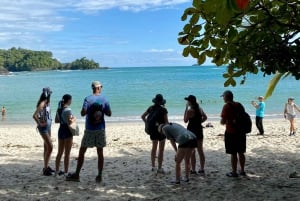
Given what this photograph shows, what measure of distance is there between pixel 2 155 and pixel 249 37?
844cm

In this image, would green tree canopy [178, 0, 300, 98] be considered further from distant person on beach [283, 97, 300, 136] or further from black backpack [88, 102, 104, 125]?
distant person on beach [283, 97, 300, 136]

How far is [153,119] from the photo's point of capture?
7.56 m

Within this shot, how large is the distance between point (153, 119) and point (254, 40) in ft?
11.8

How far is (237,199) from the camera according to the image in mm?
6203

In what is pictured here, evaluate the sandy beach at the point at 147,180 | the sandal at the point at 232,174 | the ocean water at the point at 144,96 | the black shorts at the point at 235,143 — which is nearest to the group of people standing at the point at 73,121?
the sandy beach at the point at 147,180

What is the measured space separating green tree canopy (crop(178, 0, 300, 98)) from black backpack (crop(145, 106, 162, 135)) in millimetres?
2948

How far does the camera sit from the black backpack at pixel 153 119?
7.52 meters

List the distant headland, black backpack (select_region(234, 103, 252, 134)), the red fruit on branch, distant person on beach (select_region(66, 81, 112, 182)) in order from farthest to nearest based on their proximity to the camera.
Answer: the distant headland, black backpack (select_region(234, 103, 252, 134)), distant person on beach (select_region(66, 81, 112, 182)), the red fruit on branch

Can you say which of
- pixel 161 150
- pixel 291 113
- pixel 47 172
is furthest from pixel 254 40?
pixel 291 113

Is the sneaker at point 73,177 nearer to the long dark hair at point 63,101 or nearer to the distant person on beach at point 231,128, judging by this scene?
the long dark hair at point 63,101

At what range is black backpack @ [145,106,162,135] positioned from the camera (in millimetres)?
7516

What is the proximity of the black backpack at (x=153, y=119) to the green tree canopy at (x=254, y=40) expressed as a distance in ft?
9.67

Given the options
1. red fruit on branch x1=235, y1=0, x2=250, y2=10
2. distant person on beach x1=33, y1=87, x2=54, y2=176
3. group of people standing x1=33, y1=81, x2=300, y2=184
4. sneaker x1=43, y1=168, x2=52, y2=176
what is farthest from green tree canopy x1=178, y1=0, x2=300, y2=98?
sneaker x1=43, y1=168, x2=52, y2=176

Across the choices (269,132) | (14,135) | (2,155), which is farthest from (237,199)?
(14,135)
